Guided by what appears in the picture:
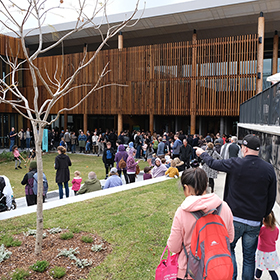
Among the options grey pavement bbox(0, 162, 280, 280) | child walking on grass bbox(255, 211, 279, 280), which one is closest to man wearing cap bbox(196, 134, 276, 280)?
child walking on grass bbox(255, 211, 279, 280)

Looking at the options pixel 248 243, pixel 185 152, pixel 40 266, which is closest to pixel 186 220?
pixel 248 243

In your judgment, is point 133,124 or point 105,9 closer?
point 105,9

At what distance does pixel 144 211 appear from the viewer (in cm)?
659

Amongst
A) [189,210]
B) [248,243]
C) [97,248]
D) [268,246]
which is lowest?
[97,248]

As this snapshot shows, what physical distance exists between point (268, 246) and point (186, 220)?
198 cm

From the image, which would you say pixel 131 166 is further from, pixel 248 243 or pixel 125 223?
pixel 248 243

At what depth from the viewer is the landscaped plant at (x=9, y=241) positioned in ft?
15.3

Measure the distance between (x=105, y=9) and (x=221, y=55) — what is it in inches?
678

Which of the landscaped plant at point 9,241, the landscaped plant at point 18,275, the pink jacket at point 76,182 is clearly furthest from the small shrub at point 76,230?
the pink jacket at point 76,182

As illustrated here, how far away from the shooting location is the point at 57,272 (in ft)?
12.5

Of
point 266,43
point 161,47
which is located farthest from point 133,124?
point 266,43

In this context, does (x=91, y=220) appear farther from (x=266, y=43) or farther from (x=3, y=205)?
(x=266, y=43)

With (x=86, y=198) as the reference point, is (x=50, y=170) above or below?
below

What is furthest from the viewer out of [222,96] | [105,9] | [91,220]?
[222,96]
